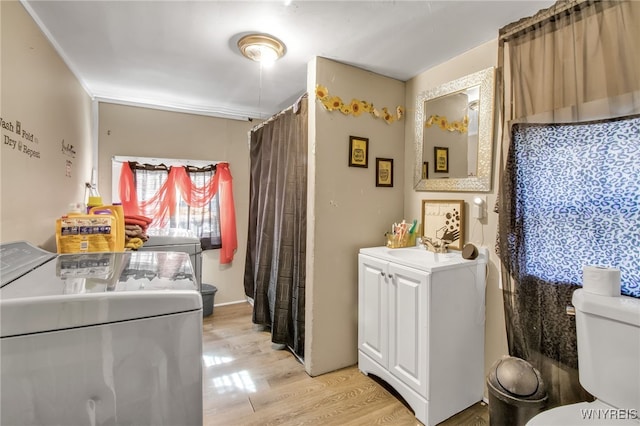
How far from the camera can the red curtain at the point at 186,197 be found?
2959mm

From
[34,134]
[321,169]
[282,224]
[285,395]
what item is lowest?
[285,395]

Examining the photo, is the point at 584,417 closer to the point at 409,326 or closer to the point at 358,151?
the point at 409,326

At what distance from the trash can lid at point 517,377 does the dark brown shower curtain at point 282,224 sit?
1.31 meters

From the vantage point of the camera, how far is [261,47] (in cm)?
186

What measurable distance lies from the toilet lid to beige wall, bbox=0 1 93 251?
2371mm

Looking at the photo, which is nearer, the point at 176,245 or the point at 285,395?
the point at 285,395

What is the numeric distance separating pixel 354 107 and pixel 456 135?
742 millimetres

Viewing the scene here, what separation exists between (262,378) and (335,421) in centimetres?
63

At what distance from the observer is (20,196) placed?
4.90 feet

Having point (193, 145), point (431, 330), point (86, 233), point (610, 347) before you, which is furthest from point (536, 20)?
point (193, 145)

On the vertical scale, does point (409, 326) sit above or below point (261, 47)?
below

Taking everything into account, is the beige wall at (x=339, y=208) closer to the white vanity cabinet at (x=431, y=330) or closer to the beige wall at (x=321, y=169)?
the beige wall at (x=321, y=169)

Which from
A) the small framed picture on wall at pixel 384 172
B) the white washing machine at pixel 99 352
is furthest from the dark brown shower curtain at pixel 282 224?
the white washing machine at pixel 99 352

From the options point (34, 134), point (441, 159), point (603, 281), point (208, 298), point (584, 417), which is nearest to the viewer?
point (584, 417)
